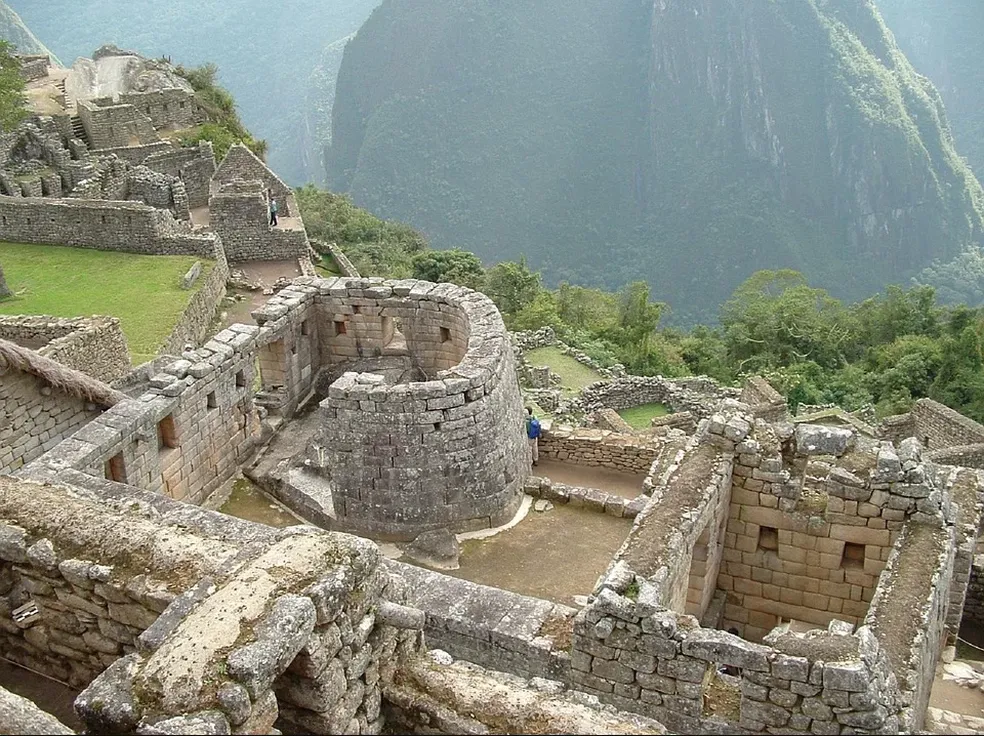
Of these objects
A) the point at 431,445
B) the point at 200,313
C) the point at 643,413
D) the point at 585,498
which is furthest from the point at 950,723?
the point at 643,413

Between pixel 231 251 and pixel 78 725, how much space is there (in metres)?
22.3

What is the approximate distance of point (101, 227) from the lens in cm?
2369

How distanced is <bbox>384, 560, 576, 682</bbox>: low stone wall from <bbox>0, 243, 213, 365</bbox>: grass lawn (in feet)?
36.5

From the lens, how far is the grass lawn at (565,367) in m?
25.3

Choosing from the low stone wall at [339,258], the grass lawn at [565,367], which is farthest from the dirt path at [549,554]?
the low stone wall at [339,258]

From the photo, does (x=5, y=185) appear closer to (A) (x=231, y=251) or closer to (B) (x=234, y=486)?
(A) (x=231, y=251)

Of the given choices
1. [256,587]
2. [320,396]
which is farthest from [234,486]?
[256,587]

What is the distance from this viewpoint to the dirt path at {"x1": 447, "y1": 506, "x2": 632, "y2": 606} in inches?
348

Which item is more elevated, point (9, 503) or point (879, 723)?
point (9, 503)

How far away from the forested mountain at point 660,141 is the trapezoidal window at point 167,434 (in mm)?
75338

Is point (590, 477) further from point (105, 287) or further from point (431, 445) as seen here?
point (105, 287)

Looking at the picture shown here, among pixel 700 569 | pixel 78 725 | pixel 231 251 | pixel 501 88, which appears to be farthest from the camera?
pixel 501 88

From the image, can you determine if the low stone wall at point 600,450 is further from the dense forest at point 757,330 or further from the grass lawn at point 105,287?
the dense forest at point 757,330

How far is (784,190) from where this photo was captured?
4028 inches
